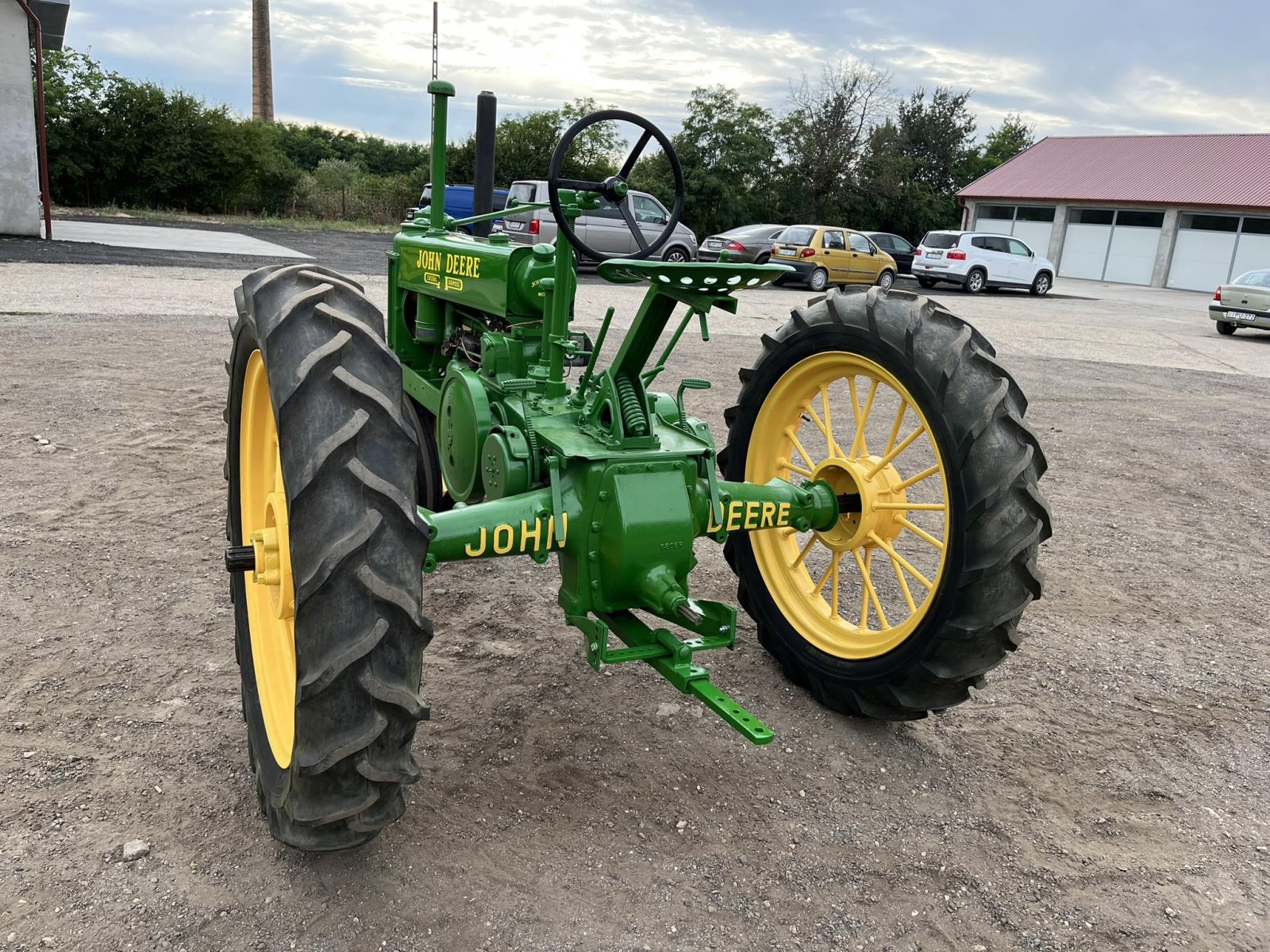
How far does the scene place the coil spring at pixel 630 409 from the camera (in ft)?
9.36

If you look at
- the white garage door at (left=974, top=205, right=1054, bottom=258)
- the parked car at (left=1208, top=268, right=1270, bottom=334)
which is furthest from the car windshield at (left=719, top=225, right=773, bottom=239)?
the white garage door at (left=974, top=205, right=1054, bottom=258)

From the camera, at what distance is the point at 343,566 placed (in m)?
2.03

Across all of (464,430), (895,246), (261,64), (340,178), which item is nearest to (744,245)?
(895,246)

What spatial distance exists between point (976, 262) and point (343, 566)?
2263 centimetres

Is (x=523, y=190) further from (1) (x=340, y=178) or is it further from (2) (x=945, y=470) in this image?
(1) (x=340, y=178)

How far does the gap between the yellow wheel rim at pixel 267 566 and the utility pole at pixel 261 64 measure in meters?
37.7

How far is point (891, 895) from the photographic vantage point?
243 centimetres

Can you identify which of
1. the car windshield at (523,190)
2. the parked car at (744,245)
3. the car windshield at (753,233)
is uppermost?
the car windshield at (523,190)

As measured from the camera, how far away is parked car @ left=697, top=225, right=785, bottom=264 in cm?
2055

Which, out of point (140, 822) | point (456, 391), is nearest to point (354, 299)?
point (456, 391)

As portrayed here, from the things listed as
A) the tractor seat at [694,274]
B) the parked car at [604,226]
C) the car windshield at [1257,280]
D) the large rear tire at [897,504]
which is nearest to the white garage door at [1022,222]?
the car windshield at [1257,280]

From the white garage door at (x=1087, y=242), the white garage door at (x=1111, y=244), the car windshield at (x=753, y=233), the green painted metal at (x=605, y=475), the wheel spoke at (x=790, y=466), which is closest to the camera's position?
the green painted metal at (x=605, y=475)

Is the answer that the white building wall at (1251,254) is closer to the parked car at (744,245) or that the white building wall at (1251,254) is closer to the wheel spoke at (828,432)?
the parked car at (744,245)

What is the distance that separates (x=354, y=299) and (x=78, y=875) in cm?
149
